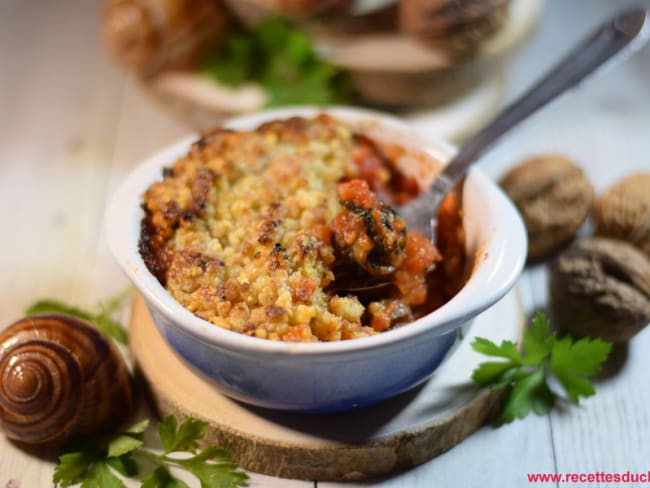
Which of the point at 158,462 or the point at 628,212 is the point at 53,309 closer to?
the point at 158,462

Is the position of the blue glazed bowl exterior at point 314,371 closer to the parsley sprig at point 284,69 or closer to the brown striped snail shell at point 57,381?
the brown striped snail shell at point 57,381

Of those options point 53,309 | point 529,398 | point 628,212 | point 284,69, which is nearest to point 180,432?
point 53,309

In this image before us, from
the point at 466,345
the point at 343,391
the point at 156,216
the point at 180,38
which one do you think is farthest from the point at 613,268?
the point at 180,38

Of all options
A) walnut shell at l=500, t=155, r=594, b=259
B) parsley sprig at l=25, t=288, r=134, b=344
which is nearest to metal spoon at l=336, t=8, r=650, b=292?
walnut shell at l=500, t=155, r=594, b=259

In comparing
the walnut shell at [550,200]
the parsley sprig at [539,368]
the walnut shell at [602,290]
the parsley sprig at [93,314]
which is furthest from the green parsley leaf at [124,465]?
the walnut shell at [550,200]

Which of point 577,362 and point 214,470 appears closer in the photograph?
point 214,470

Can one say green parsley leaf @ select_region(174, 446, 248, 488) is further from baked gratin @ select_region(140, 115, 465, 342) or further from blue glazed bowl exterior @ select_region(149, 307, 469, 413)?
baked gratin @ select_region(140, 115, 465, 342)
